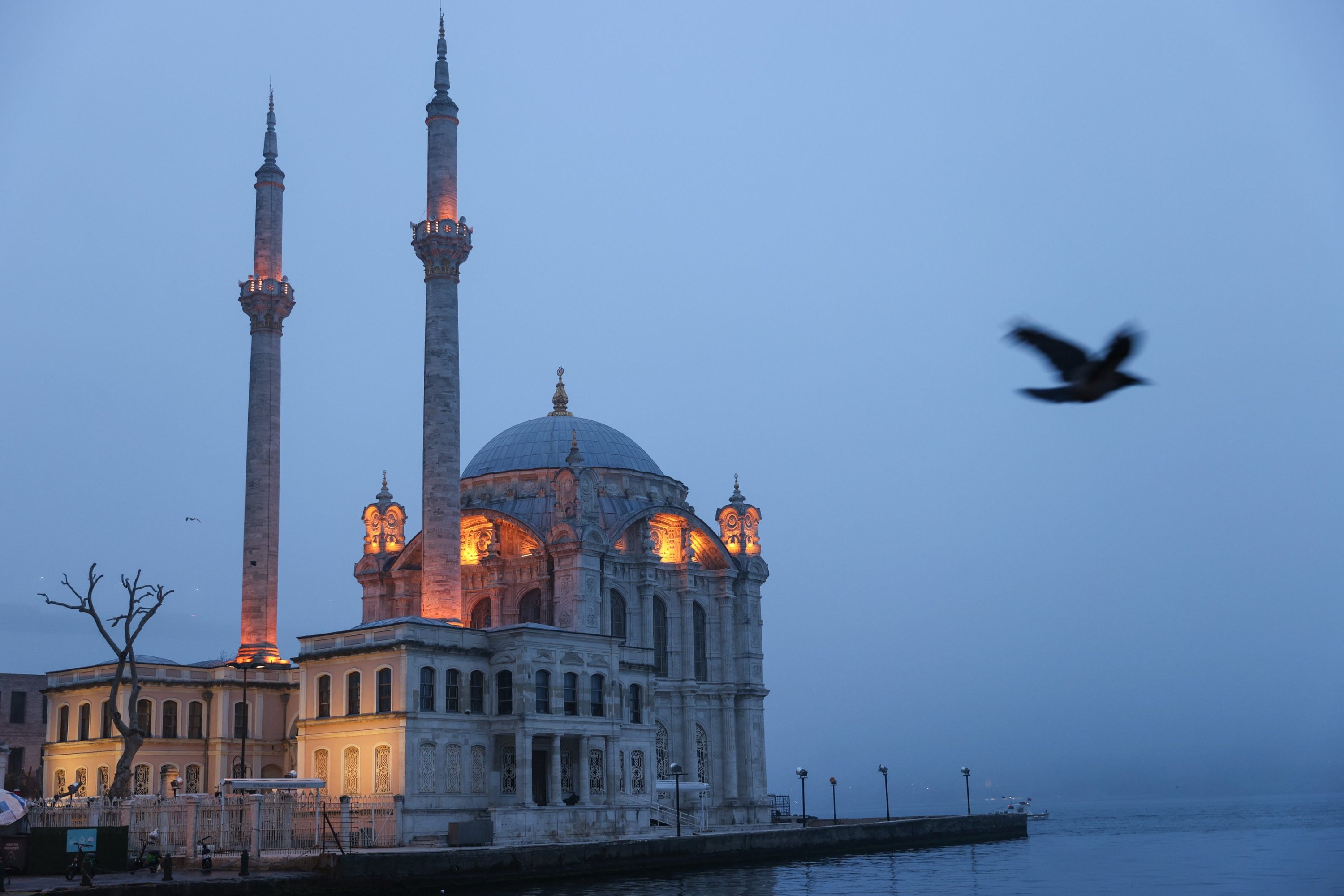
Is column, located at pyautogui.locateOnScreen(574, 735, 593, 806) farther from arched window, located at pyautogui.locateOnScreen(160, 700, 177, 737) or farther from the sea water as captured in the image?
arched window, located at pyautogui.locateOnScreen(160, 700, 177, 737)

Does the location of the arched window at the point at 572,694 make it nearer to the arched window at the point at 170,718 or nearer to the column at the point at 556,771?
the column at the point at 556,771

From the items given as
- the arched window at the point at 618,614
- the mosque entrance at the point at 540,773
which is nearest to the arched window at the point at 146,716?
the mosque entrance at the point at 540,773

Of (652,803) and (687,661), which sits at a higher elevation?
(687,661)

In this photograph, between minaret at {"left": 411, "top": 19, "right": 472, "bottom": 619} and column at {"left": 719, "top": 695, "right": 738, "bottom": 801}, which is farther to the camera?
column at {"left": 719, "top": 695, "right": 738, "bottom": 801}

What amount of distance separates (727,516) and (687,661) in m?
8.73

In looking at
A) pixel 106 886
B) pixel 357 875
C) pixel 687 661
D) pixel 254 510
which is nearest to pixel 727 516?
pixel 687 661

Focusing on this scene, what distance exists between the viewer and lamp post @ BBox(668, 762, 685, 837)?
52.2 m

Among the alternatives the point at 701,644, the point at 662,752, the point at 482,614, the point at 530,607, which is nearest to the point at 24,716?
the point at 482,614

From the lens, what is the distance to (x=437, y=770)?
47719mm

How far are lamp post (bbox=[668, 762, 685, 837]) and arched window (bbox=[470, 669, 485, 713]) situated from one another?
8.09m

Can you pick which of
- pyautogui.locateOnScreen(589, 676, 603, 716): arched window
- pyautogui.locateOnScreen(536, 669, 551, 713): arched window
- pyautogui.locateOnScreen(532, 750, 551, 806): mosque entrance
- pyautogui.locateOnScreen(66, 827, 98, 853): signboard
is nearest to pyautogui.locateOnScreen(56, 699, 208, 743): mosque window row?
pyautogui.locateOnScreen(532, 750, 551, 806): mosque entrance

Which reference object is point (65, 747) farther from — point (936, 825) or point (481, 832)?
point (936, 825)

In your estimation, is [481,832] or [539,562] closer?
[481,832]

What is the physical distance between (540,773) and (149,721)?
16785 mm
